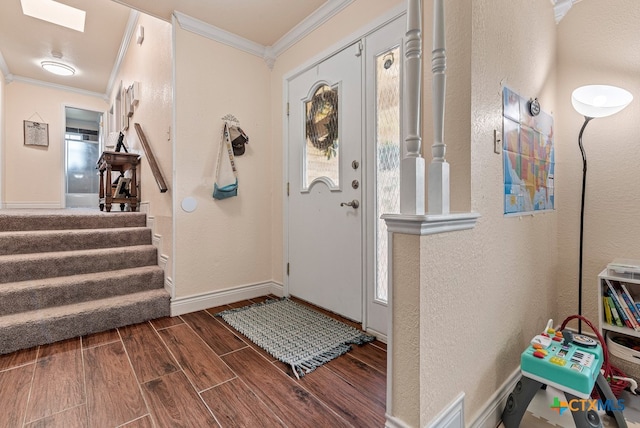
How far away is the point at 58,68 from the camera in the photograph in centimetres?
426

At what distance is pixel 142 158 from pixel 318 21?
244 cm

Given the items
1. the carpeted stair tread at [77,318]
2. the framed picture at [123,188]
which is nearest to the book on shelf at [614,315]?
the carpeted stair tread at [77,318]

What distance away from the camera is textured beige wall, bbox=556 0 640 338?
1.71 metres

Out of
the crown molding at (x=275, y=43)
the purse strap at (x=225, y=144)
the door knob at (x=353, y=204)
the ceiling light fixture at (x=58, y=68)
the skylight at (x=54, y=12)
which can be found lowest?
the door knob at (x=353, y=204)

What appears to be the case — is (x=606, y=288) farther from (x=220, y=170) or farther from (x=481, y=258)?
(x=220, y=170)

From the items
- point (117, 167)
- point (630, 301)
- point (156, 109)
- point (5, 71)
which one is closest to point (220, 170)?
point (156, 109)

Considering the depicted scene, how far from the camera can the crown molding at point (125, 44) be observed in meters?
3.22

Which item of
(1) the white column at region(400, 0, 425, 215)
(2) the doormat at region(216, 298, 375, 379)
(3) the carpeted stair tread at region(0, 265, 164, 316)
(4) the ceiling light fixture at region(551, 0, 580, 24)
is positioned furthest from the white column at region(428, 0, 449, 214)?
(3) the carpeted stair tread at region(0, 265, 164, 316)

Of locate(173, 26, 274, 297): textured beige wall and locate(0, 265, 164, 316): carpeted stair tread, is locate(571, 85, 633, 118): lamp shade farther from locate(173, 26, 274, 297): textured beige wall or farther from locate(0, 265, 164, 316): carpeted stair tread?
locate(0, 265, 164, 316): carpeted stair tread

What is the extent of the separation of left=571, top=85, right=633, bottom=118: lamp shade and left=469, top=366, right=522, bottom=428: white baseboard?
1.49 meters

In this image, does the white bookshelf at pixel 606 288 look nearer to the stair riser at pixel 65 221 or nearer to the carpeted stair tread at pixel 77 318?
the carpeted stair tread at pixel 77 318

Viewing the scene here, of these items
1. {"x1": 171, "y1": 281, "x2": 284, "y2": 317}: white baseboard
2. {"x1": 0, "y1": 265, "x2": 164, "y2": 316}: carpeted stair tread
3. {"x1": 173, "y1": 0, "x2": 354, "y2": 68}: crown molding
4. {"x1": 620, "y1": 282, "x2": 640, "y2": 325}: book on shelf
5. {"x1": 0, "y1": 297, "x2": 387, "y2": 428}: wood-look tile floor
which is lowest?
{"x1": 0, "y1": 297, "x2": 387, "y2": 428}: wood-look tile floor

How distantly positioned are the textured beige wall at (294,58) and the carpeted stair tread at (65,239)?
1.34 m

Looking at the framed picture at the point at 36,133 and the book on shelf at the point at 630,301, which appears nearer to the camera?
the book on shelf at the point at 630,301
